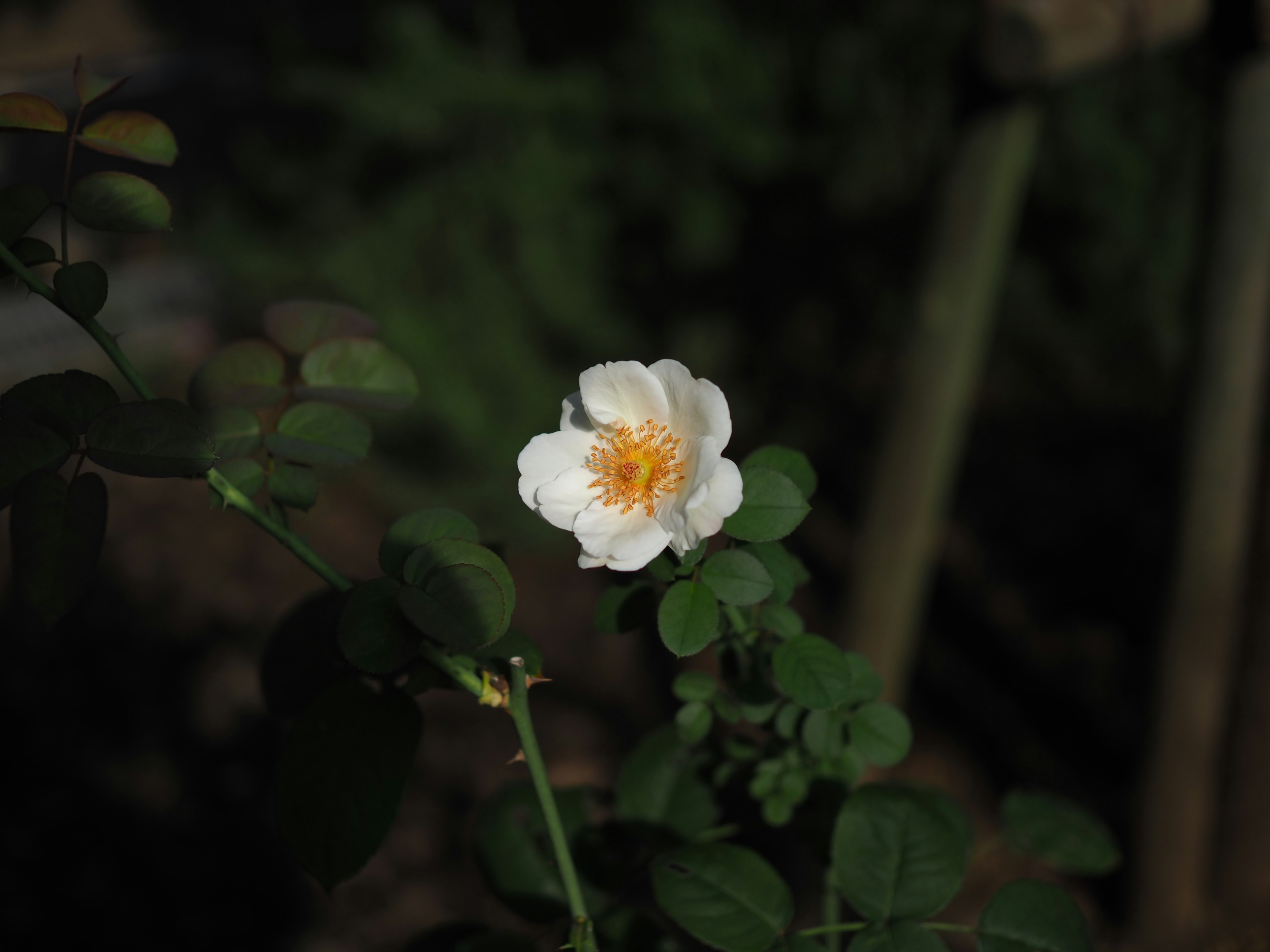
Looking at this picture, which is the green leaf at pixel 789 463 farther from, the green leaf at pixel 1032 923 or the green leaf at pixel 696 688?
the green leaf at pixel 1032 923

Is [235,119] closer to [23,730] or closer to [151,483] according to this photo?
[151,483]

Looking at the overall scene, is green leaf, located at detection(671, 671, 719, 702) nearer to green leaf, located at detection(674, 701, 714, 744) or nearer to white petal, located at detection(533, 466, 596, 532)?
green leaf, located at detection(674, 701, 714, 744)

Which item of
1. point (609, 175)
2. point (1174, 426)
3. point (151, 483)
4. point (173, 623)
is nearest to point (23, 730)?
point (173, 623)

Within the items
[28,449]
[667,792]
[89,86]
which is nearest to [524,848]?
[667,792]

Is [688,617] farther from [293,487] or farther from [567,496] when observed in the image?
[293,487]

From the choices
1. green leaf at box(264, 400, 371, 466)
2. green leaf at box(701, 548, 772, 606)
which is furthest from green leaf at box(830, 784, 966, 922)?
green leaf at box(264, 400, 371, 466)

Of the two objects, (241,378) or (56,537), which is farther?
(241,378)
